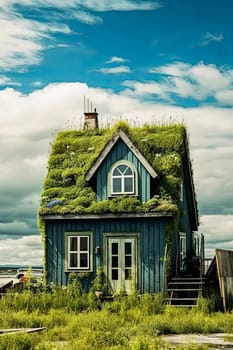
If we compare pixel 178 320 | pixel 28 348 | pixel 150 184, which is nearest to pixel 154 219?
pixel 150 184

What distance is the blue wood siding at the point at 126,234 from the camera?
29.7m

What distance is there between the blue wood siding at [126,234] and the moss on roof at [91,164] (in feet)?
1.97

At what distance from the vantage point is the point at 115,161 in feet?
102

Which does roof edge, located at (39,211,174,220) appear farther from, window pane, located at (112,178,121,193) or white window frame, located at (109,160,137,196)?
window pane, located at (112,178,121,193)

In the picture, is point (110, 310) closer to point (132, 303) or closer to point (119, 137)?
point (132, 303)

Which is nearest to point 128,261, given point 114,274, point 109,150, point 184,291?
point 114,274

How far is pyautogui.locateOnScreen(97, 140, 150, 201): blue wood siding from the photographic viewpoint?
3056 centimetres

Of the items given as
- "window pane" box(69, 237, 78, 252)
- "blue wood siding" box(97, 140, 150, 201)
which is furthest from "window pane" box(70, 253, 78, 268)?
"blue wood siding" box(97, 140, 150, 201)

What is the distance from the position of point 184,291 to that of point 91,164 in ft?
22.0

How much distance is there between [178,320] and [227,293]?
5.92 m

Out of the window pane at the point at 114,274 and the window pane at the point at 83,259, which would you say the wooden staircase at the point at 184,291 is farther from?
the window pane at the point at 83,259

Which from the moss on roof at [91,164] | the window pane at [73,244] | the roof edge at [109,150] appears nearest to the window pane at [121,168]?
the roof edge at [109,150]

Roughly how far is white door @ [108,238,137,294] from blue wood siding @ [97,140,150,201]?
1.99 m

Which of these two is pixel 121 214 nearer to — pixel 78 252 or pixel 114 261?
pixel 114 261
